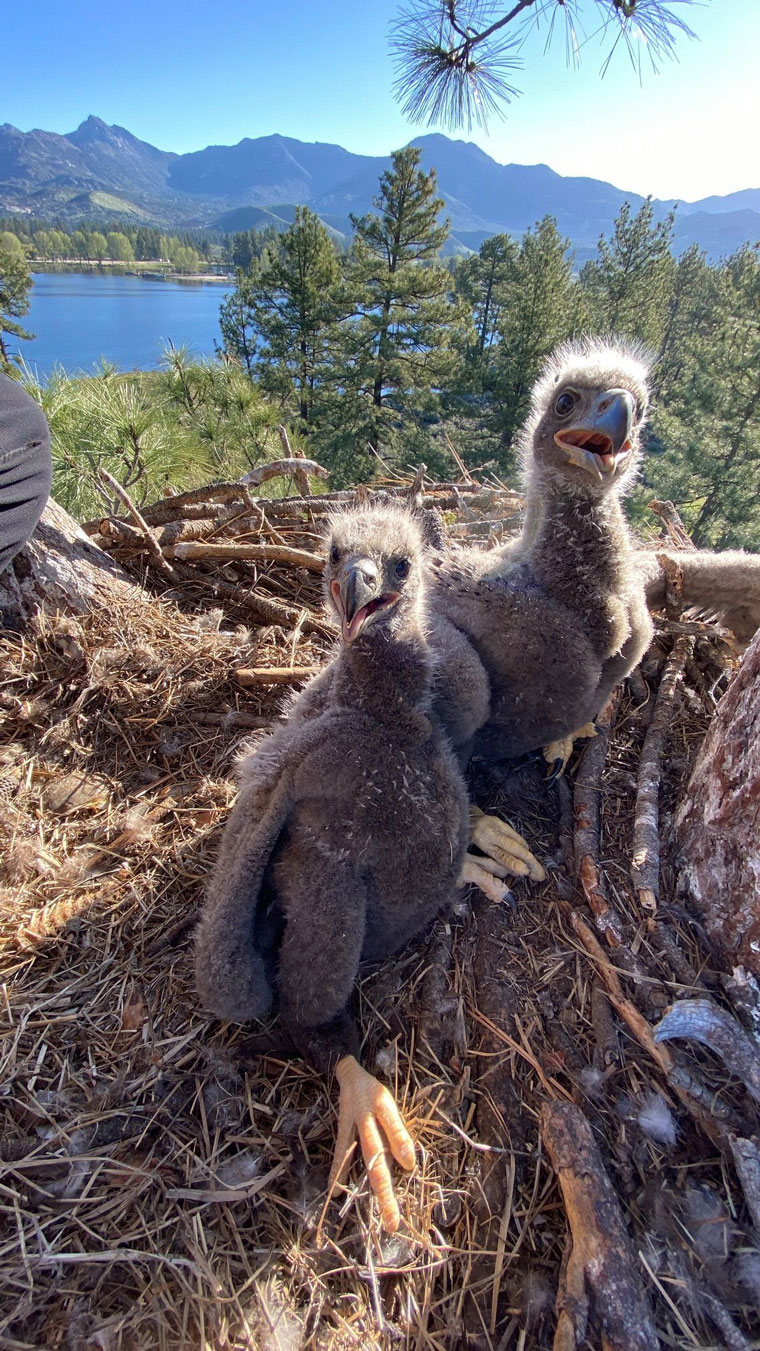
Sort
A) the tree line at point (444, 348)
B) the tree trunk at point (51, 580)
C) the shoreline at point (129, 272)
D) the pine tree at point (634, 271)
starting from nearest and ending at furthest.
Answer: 1. the tree trunk at point (51, 580)
2. the tree line at point (444, 348)
3. the pine tree at point (634, 271)
4. the shoreline at point (129, 272)

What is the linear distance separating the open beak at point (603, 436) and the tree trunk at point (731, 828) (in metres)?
0.74

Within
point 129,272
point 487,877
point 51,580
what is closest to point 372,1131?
point 487,877

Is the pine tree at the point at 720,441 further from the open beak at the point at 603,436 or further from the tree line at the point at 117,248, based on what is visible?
the tree line at the point at 117,248

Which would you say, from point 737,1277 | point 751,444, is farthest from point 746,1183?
point 751,444

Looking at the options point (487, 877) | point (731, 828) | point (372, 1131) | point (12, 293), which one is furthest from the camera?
point (12, 293)

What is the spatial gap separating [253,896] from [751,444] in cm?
1700

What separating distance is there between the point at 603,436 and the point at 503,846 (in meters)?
1.38

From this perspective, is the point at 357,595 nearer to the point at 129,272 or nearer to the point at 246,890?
the point at 246,890

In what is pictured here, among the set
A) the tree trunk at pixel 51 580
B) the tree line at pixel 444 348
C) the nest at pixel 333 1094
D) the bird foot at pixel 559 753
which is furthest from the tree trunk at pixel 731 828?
the tree line at pixel 444 348

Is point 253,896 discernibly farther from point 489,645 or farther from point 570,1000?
point 489,645

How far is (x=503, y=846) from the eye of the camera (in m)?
2.06

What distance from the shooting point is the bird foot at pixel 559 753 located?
7.88ft

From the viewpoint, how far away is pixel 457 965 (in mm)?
1840

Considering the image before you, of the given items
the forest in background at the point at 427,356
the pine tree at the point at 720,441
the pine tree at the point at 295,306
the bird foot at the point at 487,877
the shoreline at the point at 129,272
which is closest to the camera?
the bird foot at the point at 487,877
